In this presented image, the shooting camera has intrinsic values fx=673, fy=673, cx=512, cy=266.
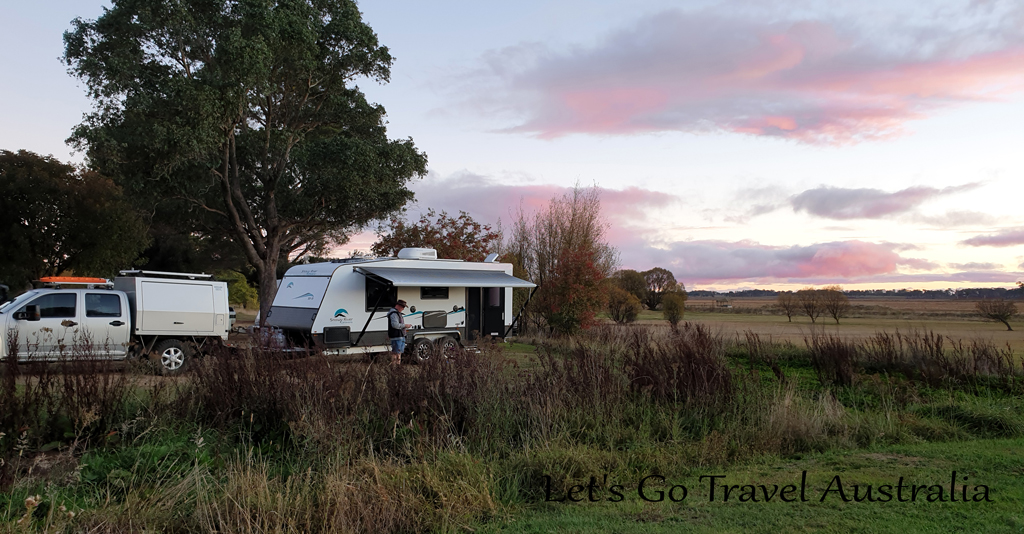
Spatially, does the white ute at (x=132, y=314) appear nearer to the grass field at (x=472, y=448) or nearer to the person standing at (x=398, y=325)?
the person standing at (x=398, y=325)

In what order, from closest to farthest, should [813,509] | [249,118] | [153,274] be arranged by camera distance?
[813,509], [153,274], [249,118]

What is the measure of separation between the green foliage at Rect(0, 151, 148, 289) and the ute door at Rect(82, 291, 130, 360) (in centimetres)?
1169

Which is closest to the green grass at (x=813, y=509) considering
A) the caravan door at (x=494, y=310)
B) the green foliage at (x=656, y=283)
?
the caravan door at (x=494, y=310)

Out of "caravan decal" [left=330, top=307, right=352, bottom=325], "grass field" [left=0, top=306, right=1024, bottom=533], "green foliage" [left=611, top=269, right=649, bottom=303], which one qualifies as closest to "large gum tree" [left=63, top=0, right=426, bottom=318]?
"caravan decal" [left=330, top=307, right=352, bottom=325]

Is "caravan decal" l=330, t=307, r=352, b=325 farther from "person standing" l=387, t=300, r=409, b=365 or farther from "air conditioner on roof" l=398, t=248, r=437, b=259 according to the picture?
"air conditioner on roof" l=398, t=248, r=437, b=259

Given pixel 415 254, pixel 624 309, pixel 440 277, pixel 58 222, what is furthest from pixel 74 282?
pixel 624 309

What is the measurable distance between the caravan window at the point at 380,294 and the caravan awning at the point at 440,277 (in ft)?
0.96

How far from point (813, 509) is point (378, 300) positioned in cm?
1093

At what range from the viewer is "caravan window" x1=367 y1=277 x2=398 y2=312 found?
14641 mm

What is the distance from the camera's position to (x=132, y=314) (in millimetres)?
12375

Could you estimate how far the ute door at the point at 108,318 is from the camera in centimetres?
1177

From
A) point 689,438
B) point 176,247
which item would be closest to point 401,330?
point 689,438

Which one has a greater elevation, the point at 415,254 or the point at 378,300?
the point at 415,254

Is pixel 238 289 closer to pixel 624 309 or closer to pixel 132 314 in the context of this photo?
pixel 624 309
